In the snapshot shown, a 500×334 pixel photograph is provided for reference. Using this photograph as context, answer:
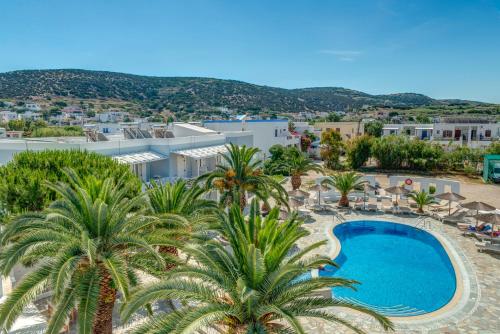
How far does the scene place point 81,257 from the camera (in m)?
7.89

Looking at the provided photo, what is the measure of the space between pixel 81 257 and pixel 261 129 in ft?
128

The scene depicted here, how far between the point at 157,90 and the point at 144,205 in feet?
490

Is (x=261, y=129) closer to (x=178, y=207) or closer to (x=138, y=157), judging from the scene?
(x=138, y=157)

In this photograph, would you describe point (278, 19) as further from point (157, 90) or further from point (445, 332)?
point (157, 90)

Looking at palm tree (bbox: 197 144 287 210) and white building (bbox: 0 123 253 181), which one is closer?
palm tree (bbox: 197 144 287 210)

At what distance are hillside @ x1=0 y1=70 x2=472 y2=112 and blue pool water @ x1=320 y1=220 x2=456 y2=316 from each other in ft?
381

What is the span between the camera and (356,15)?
25.6 meters

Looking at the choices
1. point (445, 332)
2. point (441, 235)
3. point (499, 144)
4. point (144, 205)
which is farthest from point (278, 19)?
point (499, 144)

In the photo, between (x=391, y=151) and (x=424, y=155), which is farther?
(x=391, y=151)

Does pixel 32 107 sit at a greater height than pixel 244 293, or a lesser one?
greater

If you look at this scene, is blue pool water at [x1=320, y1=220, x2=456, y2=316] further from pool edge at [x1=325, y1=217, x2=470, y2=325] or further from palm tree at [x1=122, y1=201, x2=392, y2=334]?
palm tree at [x1=122, y1=201, x2=392, y2=334]

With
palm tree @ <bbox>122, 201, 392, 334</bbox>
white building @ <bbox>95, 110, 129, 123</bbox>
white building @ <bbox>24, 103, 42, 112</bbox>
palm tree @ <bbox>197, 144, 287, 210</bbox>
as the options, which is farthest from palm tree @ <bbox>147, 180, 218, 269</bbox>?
white building @ <bbox>24, 103, 42, 112</bbox>

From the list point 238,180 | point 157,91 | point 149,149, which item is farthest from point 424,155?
point 157,91

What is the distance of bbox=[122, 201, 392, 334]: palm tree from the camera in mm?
6824
